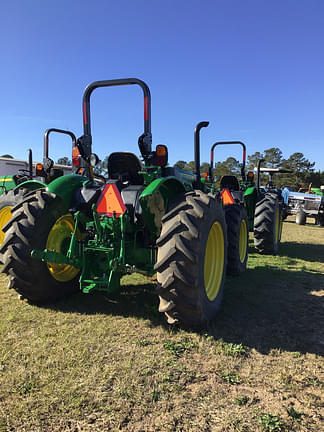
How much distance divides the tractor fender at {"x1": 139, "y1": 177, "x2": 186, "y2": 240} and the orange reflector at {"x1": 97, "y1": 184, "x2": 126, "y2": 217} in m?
0.31

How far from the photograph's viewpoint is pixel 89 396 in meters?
2.29

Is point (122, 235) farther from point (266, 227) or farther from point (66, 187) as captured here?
point (266, 227)

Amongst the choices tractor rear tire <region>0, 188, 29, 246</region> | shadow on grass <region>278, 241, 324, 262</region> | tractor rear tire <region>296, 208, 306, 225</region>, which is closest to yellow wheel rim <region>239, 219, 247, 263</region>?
shadow on grass <region>278, 241, 324, 262</region>

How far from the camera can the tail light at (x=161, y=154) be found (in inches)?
147

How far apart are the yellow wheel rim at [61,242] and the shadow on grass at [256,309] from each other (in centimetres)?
33

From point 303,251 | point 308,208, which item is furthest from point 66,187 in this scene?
point 308,208

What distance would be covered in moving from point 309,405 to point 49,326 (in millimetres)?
2443

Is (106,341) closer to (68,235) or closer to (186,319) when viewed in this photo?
(186,319)

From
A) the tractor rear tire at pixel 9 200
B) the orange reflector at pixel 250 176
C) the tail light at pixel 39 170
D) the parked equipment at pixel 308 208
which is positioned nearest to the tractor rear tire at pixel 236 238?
the orange reflector at pixel 250 176

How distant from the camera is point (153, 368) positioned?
8.83 feet

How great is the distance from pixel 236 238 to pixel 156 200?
9.36ft

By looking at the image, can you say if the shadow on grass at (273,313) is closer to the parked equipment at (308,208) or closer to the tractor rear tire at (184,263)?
the tractor rear tire at (184,263)

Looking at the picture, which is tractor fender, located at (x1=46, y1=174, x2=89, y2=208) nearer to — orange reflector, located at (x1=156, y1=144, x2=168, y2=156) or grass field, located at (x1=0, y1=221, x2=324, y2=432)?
orange reflector, located at (x1=156, y1=144, x2=168, y2=156)

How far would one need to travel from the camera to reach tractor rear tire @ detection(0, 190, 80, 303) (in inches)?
145
